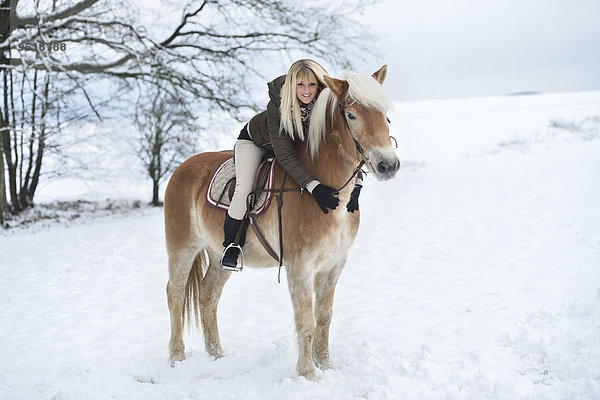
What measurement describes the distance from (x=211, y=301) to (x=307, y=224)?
1630mm

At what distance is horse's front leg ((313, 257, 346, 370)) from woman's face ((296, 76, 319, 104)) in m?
1.36

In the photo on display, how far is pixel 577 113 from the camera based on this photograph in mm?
23031

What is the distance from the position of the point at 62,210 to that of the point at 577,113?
964 inches

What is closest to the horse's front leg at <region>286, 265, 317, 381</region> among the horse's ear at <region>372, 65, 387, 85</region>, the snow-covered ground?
the snow-covered ground

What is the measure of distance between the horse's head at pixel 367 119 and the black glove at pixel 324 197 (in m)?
0.34

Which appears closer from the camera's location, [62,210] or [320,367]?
[320,367]

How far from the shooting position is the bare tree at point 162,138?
12133 millimetres

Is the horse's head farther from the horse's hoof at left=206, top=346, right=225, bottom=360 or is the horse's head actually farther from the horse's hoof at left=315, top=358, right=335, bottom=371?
the horse's hoof at left=206, top=346, right=225, bottom=360

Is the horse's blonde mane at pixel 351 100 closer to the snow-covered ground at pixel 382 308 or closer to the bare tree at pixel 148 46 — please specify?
the snow-covered ground at pixel 382 308

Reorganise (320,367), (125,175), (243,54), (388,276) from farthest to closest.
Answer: (125,175), (243,54), (388,276), (320,367)

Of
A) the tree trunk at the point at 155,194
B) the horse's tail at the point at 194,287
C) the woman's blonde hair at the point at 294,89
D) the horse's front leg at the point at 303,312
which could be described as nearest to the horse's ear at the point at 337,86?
the woman's blonde hair at the point at 294,89

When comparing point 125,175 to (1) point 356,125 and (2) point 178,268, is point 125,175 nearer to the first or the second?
(2) point 178,268

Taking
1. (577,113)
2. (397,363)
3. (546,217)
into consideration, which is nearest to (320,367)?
(397,363)

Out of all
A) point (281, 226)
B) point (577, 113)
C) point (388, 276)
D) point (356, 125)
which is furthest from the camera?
point (577, 113)
